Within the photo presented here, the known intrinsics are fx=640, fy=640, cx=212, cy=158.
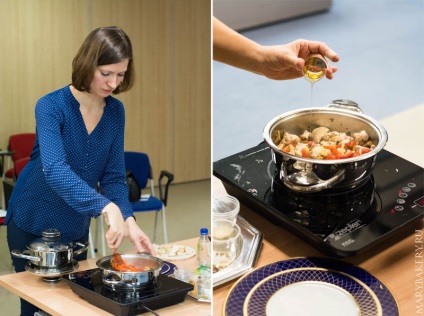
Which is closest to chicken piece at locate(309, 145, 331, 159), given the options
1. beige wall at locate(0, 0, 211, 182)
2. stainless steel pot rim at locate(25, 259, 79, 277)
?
stainless steel pot rim at locate(25, 259, 79, 277)

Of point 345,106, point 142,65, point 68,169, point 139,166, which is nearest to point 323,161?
point 345,106

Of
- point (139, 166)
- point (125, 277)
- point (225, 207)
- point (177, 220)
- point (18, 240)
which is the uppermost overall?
point (225, 207)

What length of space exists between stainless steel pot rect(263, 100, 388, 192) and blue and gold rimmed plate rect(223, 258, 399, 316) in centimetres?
16

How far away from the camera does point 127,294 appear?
173 centimetres

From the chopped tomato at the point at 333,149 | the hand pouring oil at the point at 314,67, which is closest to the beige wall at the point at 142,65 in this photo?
the hand pouring oil at the point at 314,67

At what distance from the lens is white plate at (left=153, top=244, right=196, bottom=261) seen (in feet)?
7.56

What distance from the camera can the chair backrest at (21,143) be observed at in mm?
5547

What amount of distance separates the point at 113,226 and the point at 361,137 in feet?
2.36

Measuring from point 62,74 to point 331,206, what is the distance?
5.34m

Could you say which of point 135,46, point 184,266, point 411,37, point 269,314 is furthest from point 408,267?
point 135,46

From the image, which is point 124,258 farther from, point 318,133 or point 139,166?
point 139,166

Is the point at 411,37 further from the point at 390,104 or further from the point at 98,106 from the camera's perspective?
the point at 98,106

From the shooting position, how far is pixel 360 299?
1131mm

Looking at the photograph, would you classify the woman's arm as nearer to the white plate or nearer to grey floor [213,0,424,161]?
the white plate
